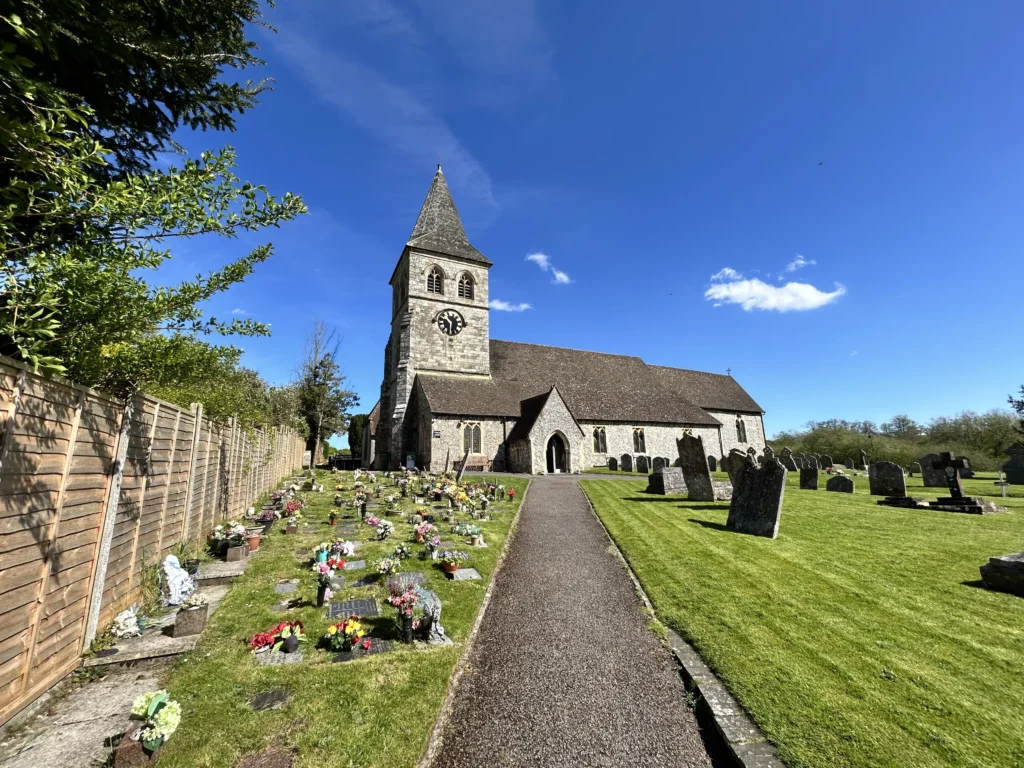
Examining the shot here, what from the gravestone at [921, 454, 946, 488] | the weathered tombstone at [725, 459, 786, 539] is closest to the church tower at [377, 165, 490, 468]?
the weathered tombstone at [725, 459, 786, 539]

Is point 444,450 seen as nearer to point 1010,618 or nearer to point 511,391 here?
point 511,391

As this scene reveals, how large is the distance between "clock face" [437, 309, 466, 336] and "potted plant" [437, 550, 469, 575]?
A: 2423 cm

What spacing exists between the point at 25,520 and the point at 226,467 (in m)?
7.08

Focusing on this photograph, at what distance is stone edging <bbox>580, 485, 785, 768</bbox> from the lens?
118 inches

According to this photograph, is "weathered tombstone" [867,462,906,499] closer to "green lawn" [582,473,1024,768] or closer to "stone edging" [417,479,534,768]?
"green lawn" [582,473,1024,768]

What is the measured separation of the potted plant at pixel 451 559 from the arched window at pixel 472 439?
62.2ft

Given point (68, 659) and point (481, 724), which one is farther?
point (68, 659)

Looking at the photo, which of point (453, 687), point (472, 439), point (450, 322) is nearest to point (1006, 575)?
point (453, 687)

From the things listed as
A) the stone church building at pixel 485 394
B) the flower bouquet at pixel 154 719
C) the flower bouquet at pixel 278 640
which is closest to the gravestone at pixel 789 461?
the stone church building at pixel 485 394

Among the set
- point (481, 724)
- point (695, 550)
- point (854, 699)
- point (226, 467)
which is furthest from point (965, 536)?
point (226, 467)

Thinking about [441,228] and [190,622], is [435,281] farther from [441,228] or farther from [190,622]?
[190,622]

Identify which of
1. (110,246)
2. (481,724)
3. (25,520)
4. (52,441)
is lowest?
(481,724)

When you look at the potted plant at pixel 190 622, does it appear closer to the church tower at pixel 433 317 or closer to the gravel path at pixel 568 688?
the gravel path at pixel 568 688

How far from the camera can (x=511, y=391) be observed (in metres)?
30.9
